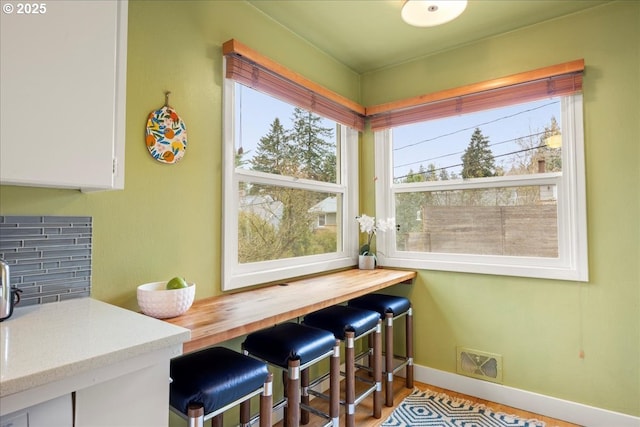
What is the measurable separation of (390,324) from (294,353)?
95 cm

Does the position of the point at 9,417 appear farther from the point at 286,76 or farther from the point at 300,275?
the point at 286,76

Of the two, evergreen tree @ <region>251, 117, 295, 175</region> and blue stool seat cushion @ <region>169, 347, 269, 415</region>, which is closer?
blue stool seat cushion @ <region>169, 347, 269, 415</region>

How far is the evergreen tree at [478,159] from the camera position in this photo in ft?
8.20

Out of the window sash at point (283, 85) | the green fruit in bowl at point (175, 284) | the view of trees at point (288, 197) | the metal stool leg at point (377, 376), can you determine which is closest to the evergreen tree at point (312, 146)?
the view of trees at point (288, 197)

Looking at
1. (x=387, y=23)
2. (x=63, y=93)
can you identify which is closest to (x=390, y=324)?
(x=387, y=23)

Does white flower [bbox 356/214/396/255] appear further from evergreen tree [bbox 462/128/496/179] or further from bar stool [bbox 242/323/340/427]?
bar stool [bbox 242/323/340/427]

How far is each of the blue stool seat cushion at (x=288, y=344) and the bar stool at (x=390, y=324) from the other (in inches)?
26.2

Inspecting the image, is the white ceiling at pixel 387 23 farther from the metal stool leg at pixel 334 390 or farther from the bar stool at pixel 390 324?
the metal stool leg at pixel 334 390

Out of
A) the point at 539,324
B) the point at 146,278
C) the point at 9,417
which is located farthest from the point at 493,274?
the point at 9,417

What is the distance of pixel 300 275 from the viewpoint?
2.34 m

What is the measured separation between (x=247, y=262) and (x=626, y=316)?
217cm

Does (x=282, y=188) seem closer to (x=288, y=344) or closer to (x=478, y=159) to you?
(x=288, y=344)

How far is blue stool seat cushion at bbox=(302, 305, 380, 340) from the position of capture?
199 centimetres

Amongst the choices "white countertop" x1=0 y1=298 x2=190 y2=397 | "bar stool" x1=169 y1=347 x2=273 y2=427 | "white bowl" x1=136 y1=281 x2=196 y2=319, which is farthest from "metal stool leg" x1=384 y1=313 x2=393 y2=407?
"white countertop" x1=0 y1=298 x2=190 y2=397
